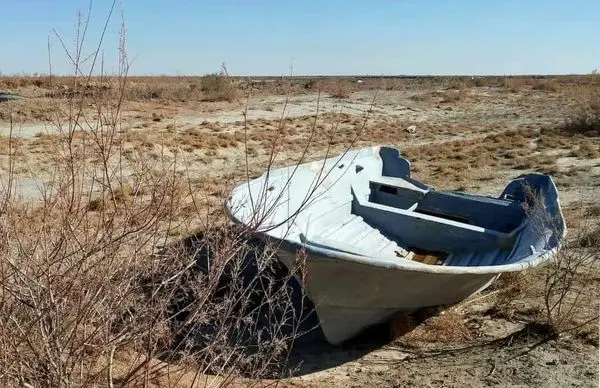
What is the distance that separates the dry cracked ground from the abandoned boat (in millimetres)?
328

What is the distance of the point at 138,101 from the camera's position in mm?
23656

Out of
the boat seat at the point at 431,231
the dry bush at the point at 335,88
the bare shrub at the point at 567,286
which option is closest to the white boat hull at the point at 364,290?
the bare shrub at the point at 567,286

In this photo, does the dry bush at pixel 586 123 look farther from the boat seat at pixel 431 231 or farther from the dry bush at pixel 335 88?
the boat seat at pixel 431 231

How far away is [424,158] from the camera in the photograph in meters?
16.3

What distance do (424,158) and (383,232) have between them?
9.28 m

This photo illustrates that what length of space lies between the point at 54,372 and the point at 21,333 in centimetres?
25

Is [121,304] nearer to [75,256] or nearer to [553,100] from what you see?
[75,256]

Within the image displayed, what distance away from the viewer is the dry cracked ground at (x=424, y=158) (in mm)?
4855

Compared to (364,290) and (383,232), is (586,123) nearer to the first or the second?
(383,232)

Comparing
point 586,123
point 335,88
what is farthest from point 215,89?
point 586,123

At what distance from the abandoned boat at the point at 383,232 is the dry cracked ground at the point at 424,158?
1.08 ft

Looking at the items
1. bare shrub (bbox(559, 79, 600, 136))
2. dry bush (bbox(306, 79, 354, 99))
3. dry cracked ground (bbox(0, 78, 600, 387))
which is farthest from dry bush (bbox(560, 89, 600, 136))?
dry bush (bbox(306, 79, 354, 99))

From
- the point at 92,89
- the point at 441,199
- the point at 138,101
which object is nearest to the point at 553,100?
the point at 138,101

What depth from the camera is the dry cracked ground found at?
4.86m
